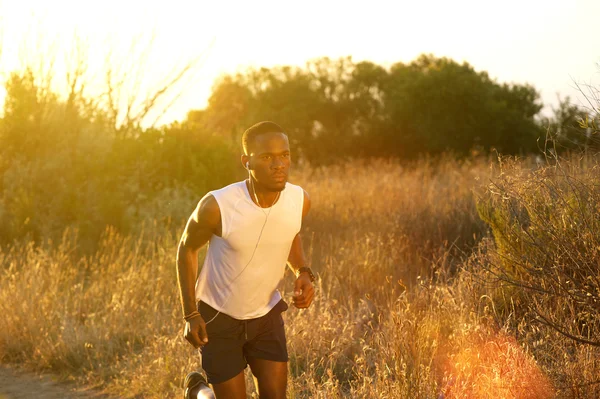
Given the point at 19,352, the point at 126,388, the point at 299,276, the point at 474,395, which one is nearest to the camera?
the point at 299,276

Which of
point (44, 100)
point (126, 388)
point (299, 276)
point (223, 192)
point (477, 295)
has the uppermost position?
point (44, 100)

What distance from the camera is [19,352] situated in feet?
25.1

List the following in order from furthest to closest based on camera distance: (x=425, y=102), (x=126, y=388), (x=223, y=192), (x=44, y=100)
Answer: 1. (x=425, y=102)
2. (x=44, y=100)
3. (x=126, y=388)
4. (x=223, y=192)

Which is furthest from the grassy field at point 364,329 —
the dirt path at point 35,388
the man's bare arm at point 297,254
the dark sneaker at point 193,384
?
the dark sneaker at point 193,384

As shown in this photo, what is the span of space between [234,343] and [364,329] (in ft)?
9.45

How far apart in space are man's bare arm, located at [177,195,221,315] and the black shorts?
0.25 metres

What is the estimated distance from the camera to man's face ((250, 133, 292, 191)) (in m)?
3.86

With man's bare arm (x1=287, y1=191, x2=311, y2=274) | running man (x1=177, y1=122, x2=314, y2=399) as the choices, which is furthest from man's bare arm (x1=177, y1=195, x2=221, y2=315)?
man's bare arm (x1=287, y1=191, x2=311, y2=274)

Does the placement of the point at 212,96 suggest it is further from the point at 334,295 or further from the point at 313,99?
the point at 334,295

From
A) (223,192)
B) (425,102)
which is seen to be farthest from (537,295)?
(425,102)

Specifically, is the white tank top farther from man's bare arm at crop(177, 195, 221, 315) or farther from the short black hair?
the short black hair

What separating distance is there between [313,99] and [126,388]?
29911mm

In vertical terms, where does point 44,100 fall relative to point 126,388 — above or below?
above

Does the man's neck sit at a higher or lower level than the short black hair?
lower
